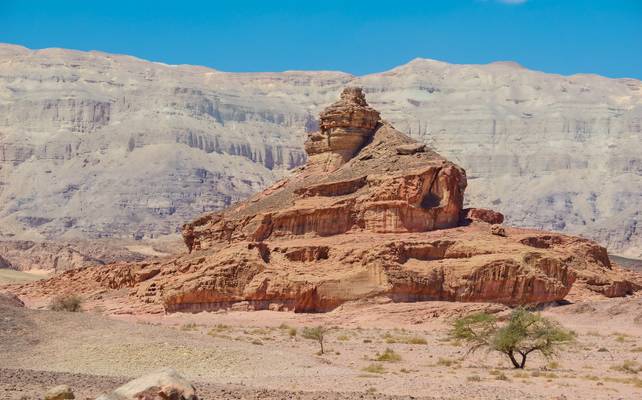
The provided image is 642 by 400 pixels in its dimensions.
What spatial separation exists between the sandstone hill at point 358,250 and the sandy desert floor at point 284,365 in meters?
6.80

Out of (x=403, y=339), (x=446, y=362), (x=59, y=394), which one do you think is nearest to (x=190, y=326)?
(x=403, y=339)

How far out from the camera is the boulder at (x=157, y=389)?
19562mm

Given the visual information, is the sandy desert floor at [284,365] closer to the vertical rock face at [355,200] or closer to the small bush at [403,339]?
the small bush at [403,339]

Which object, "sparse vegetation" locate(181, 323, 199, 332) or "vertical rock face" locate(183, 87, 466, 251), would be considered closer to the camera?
"sparse vegetation" locate(181, 323, 199, 332)

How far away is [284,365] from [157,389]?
12793 mm

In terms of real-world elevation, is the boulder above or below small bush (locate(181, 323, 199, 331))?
above

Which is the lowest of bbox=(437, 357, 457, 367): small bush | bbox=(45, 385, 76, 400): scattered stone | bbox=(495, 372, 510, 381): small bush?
bbox=(437, 357, 457, 367): small bush

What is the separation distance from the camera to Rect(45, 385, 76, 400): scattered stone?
22.4 meters

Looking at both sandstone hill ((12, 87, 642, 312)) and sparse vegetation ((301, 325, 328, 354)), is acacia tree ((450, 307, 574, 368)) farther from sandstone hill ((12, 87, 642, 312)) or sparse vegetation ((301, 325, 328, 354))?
sandstone hill ((12, 87, 642, 312))

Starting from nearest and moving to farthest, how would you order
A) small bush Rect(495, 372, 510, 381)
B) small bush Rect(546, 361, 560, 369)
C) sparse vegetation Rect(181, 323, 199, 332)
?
1. small bush Rect(495, 372, 510, 381)
2. small bush Rect(546, 361, 560, 369)
3. sparse vegetation Rect(181, 323, 199, 332)

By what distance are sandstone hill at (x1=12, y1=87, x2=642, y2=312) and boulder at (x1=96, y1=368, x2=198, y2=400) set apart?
105 feet

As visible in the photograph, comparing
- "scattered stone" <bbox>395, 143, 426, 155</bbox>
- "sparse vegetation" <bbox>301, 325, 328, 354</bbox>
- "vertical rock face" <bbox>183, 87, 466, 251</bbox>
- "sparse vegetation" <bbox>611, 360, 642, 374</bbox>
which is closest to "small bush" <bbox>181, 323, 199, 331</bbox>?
"sparse vegetation" <bbox>301, 325, 328, 354</bbox>

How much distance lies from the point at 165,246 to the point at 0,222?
5464cm

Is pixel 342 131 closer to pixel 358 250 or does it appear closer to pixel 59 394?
pixel 358 250
